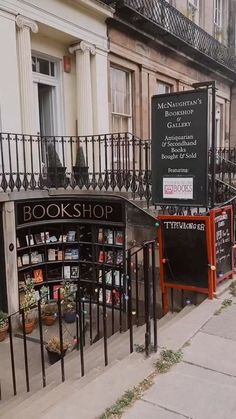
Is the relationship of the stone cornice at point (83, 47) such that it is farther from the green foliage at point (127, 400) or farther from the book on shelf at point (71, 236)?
the green foliage at point (127, 400)

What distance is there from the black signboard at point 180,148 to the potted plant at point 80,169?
2.59 meters

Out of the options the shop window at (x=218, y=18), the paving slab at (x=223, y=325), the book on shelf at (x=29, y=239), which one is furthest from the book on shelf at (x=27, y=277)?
the shop window at (x=218, y=18)

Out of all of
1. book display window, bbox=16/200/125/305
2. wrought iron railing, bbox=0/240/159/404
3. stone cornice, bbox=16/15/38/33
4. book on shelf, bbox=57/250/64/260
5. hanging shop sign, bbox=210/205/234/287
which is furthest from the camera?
book on shelf, bbox=57/250/64/260

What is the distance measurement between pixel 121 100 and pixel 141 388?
8.06 m

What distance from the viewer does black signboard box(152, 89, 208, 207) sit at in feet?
15.1

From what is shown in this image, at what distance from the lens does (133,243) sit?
20.5 ft

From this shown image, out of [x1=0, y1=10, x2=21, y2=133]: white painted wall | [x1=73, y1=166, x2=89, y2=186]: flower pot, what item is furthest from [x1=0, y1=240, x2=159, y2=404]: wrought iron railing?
[x1=0, y1=10, x2=21, y2=133]: white painted wall

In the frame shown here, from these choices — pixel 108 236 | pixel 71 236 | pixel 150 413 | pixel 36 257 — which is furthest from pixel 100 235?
pixel 150 413

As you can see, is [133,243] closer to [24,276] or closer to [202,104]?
[24,276]

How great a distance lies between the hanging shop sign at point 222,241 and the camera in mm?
4717

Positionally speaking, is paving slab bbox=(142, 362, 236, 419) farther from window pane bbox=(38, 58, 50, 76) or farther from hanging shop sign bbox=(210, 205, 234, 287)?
window pane bbox=(38, 58, 50, 76)

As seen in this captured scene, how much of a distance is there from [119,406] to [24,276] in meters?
4.54

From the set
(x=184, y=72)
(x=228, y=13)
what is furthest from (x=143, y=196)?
(x=228, y=13)

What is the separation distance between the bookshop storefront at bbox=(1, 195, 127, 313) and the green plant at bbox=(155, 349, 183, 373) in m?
3.03
